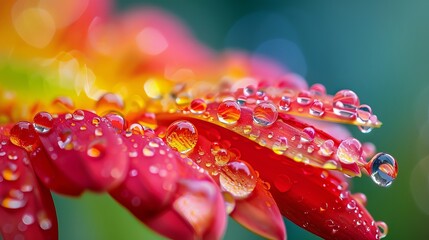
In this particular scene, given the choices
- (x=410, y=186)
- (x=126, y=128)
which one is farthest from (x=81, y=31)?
(x=410, y=186)

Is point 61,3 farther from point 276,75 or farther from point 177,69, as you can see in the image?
point 276,75

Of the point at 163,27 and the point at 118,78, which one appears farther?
the point at 163,27

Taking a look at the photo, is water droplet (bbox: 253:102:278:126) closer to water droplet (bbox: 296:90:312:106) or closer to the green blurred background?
water droplet (bbox: 296:90:312:106)

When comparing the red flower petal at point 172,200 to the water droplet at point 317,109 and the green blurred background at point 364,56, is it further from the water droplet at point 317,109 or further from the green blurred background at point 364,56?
the green blurred background at point 364,56

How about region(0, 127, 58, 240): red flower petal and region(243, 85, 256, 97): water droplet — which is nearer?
region(0, 127, 58, 240): red flower petal

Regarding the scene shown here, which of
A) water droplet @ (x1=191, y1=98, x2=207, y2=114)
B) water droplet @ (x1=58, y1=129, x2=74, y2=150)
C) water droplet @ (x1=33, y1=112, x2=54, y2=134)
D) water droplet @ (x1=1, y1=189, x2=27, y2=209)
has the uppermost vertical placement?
water droplet @ (x1=191, y1=98, x2=207, y2=114)

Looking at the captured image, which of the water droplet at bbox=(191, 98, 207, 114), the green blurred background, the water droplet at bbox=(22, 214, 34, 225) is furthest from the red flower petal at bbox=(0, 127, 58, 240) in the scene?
the green blurred background
